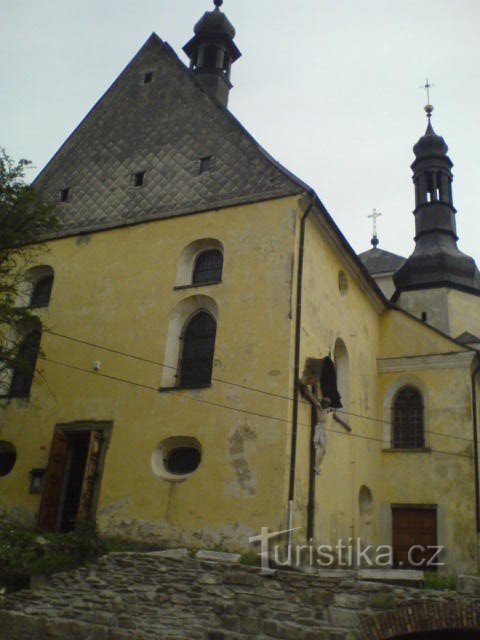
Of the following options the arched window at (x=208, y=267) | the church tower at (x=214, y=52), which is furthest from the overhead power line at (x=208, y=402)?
the church tower at (x=214, y=52)

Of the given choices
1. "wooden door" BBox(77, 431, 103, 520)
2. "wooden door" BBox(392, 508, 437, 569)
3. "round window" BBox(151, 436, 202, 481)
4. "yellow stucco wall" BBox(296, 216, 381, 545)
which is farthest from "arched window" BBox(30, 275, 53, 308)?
"wooden door" BBox(392, 508, 437, 569)

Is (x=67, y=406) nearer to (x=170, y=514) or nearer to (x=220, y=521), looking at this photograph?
(x=170, y=514)

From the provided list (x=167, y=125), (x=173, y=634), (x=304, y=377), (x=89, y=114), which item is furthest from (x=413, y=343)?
(x=173, y=634)

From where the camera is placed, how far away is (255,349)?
15.5m

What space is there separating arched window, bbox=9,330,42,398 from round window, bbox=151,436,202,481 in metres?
4.27

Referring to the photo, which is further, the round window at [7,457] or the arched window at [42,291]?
the arched window at [42,291]

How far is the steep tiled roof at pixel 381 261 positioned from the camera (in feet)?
112

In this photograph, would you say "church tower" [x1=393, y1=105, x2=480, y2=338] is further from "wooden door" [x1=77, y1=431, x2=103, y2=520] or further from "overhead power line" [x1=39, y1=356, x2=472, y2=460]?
"wooden door" [x1=77, y1=431, x2=103, y2=520]

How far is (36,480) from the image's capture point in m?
16.4

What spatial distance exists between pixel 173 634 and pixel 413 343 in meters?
13.6

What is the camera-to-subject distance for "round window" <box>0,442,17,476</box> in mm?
17297

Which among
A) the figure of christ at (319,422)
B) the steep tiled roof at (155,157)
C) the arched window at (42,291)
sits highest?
the steep tiled roof at (155,157)

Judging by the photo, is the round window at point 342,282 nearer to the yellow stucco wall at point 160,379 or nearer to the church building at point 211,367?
the church building at point 211,367

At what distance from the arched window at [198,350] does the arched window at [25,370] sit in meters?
3.82
